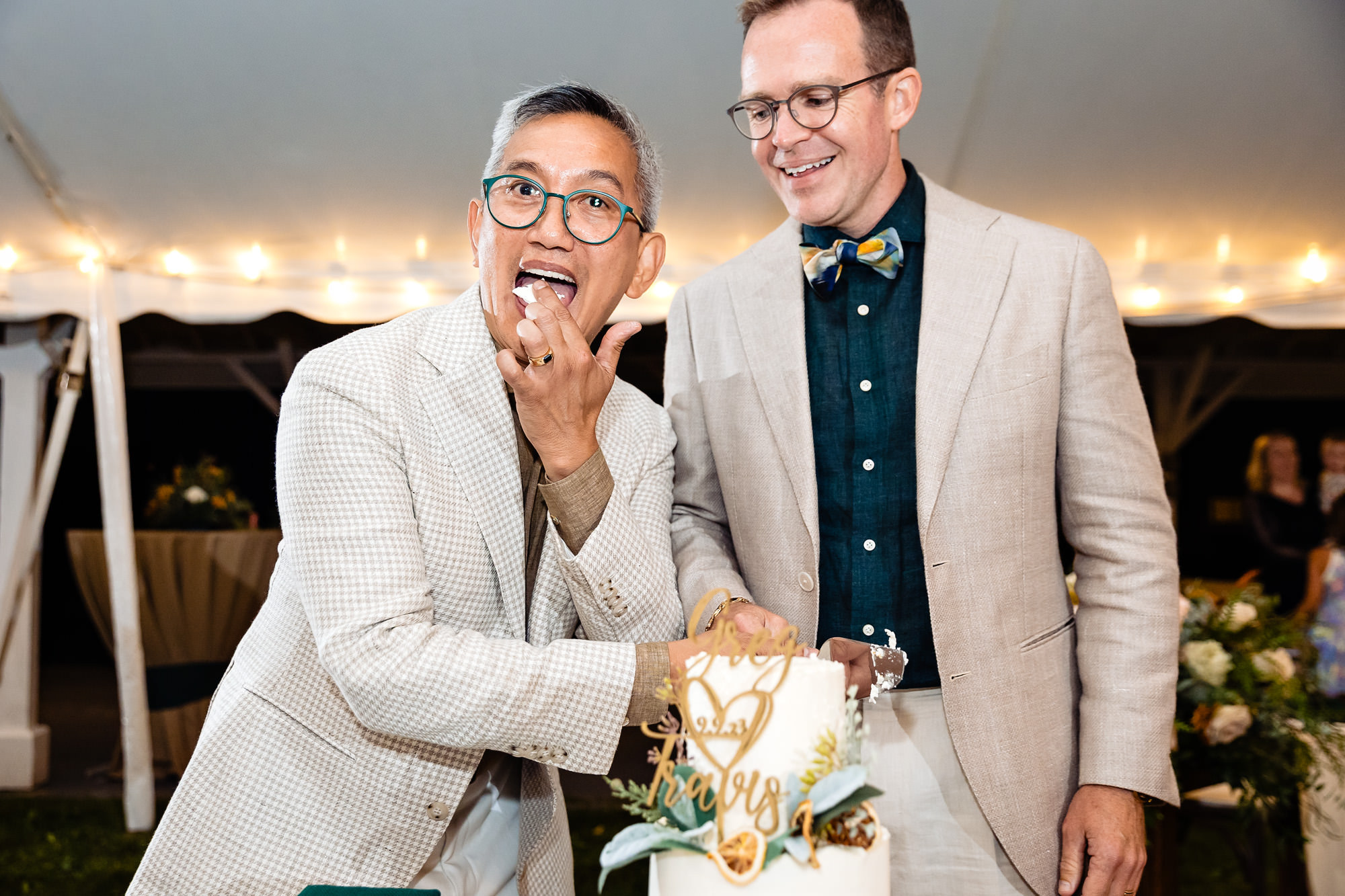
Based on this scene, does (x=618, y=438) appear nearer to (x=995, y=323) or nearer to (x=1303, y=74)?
(x=995, y=323)

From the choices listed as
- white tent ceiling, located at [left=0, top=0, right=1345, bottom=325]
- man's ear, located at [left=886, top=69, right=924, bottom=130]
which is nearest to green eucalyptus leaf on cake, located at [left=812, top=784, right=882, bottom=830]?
man's ear, located at [left=886, top=69, right=924, bottom=130]

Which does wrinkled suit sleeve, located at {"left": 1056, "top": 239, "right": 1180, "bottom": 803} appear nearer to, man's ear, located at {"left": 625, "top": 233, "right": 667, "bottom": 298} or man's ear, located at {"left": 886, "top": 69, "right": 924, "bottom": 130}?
man's ear, located at {"left": 886, "top": 69, "right": 924, "bottom": 130}

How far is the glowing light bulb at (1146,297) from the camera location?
4617 millimetres

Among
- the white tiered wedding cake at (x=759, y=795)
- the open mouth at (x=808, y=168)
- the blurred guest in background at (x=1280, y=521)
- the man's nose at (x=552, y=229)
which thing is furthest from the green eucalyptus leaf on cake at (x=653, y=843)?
the blurred guest in background at (x=1280, y=521)

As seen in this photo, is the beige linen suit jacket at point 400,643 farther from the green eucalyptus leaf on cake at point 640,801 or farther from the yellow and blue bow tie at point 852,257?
the yellow and blue bow tie at point 852,257

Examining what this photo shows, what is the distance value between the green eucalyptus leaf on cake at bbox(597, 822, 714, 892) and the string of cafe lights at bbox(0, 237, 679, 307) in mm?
3947

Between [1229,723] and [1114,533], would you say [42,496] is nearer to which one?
[1114,533]

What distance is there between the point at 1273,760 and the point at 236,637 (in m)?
5.34

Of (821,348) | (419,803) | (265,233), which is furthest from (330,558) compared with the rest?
(265,233)

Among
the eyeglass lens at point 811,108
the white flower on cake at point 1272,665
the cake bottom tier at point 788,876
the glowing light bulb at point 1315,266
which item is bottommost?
the white flower on cake at point 1272,665

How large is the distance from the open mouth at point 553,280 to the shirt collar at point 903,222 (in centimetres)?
59

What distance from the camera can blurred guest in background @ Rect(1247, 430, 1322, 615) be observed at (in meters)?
6.34

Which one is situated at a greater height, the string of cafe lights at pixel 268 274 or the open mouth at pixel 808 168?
the string of cafe lights at pixel 268 274

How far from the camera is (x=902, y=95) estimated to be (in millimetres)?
1963
